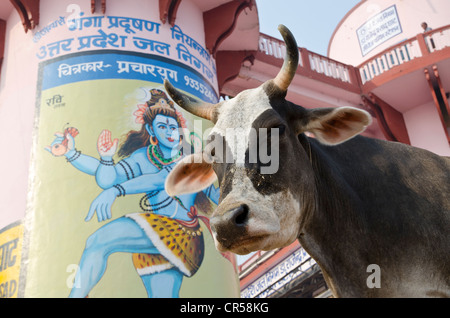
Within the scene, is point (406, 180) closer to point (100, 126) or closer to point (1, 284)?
point (100, 126)

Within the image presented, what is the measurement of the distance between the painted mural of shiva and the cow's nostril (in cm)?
482

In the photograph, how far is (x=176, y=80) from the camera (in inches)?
362

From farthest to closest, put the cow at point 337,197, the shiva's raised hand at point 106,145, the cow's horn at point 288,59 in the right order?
1. the shiva's raised hand at point 106,145
2. the cow's horn at point 288,59
3. the cow at point 337,197

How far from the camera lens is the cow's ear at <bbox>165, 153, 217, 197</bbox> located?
412 centimetres

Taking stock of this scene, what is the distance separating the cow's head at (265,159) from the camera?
2.99m

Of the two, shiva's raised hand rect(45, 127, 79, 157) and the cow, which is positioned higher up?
shiva's raised hand rect(45, 127, 79, 157)

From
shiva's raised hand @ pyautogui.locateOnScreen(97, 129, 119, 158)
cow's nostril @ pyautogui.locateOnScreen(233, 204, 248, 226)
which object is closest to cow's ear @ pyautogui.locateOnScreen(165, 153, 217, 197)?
cow's nostril @ pyautogui.locateOnScreen(233, 204, 248, 226)

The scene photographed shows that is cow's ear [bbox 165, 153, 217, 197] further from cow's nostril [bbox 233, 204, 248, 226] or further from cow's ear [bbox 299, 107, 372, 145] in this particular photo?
cow's nostril [bbox 233, 204, 248, 226]

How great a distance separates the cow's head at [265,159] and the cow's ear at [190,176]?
2 centimetres

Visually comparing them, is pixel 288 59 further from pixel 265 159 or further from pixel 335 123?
pixel 265 159

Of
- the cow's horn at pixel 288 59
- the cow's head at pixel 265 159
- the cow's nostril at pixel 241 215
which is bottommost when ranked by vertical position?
the cow's nostril at pixel 241 215

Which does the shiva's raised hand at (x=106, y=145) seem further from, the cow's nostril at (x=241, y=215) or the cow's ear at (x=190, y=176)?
the cow's nostril at (x=241, y=215)

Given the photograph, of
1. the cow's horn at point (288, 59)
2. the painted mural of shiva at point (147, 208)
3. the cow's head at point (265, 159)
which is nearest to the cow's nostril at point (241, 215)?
the cow's head at point (265, 159)
